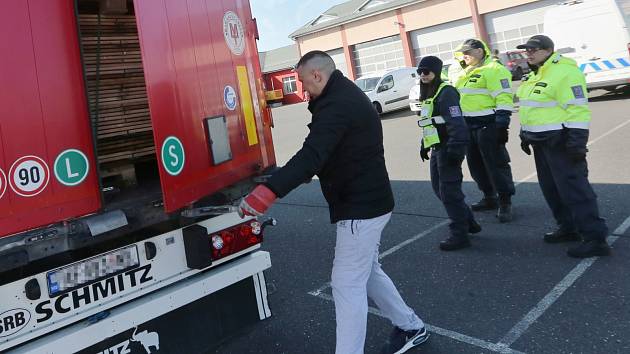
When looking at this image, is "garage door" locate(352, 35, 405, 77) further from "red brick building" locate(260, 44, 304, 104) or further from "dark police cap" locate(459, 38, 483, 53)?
"dark police cap" locate(459, 38, 483, 53)

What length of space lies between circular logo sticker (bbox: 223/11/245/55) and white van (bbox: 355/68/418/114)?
50.0ft

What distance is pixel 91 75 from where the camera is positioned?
294 cm

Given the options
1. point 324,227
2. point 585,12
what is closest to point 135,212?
point 324,227

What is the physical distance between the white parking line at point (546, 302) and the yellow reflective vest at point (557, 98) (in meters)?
1.12

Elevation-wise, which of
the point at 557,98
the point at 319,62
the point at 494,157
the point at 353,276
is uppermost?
the point at 319,62

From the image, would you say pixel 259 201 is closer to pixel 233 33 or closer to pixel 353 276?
pixel 353 276

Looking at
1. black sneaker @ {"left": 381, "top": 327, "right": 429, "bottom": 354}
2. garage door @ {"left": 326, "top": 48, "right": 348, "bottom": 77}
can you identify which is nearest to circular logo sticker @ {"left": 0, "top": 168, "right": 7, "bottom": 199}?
black sneaker @ {"left": 381, "top": 327, "right": 429, "bottom": 354}

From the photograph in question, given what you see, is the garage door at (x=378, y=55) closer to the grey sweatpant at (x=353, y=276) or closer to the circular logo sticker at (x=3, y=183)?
the grey sweatpant at (x=353, y=276)

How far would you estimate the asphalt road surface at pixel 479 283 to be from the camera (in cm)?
322

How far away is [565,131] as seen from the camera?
13.8 ft

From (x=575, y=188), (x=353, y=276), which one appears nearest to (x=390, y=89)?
(x=575, y=188)

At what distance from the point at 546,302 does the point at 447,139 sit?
166 cm

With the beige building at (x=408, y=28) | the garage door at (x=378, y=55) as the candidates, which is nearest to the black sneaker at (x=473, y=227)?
the beige building at (x=408, y=28)

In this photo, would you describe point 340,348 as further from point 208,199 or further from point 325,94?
Result: point 325,94
